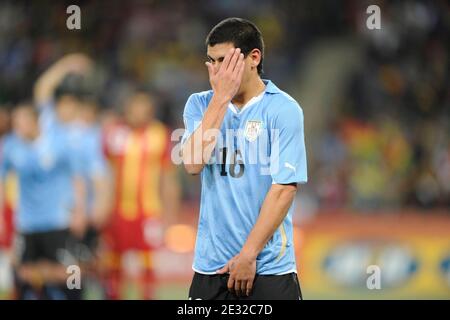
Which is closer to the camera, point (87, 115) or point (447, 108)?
point (87, 115)

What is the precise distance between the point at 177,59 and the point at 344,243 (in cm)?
546

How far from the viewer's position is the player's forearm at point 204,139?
3797mm

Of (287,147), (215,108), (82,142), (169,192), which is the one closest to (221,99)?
(215,108)

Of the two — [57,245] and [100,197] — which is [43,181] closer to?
[57,245]

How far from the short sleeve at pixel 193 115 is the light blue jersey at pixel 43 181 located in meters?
3.86

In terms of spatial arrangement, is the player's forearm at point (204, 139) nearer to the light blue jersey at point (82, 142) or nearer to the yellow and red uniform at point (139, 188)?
the light blue jersey at point (82, 142)

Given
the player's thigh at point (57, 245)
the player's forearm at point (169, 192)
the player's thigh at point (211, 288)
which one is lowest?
the player's thigh at point (57, 245)

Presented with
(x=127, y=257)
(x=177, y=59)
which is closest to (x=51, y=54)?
(x=177, y=59)

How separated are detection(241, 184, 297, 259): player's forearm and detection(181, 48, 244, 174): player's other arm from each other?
13.0 inches

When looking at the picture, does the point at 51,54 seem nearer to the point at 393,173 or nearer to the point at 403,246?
the point at 393,173

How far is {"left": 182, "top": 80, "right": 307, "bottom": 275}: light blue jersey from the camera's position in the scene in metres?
3.92

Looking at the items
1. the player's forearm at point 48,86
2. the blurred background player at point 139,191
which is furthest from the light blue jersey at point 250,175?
the blurred background player at point 139,191
